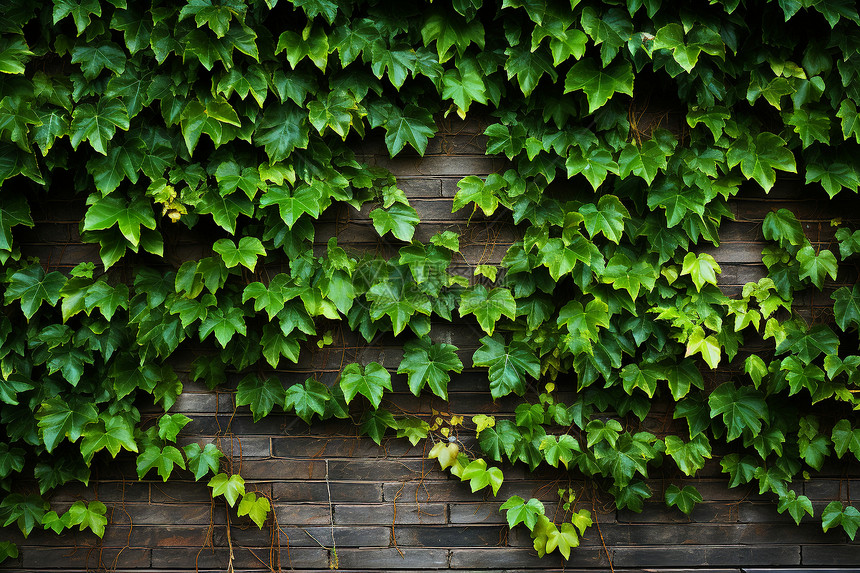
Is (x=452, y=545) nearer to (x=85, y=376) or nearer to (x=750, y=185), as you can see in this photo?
(x=85, y=376)

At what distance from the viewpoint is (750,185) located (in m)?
2.24

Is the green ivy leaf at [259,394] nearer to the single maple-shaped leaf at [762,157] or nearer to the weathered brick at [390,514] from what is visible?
the weathered brick at [390,514]

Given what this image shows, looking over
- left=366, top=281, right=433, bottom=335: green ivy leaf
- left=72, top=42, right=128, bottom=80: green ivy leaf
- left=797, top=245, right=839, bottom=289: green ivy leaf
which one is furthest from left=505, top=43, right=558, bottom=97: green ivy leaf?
left=72, top=42, right=128, bottom=80: green ivy leaf

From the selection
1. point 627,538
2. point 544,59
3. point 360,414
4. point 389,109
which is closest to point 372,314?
point 360,414

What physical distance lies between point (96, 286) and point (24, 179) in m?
0.53

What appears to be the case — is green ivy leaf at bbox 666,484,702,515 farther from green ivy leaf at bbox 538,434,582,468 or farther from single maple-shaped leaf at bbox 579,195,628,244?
single maple-shaped leaf at bbox 579,195,628,244

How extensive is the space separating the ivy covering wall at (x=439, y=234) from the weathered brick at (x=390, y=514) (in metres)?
0.26

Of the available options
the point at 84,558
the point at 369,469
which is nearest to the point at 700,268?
the point at 369,469

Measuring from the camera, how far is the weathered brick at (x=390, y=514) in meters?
2.29

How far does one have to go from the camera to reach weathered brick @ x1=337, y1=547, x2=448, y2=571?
230 cm

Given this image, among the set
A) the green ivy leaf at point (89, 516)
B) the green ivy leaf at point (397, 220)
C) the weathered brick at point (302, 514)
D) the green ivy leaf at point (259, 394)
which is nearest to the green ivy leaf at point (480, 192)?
the green ivy leaf at point (397, 220)

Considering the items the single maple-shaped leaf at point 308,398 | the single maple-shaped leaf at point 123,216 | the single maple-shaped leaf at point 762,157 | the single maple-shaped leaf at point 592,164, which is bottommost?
the single maple-shaped leaf at point 308,398

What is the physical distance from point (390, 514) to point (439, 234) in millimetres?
1179

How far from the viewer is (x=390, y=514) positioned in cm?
230
